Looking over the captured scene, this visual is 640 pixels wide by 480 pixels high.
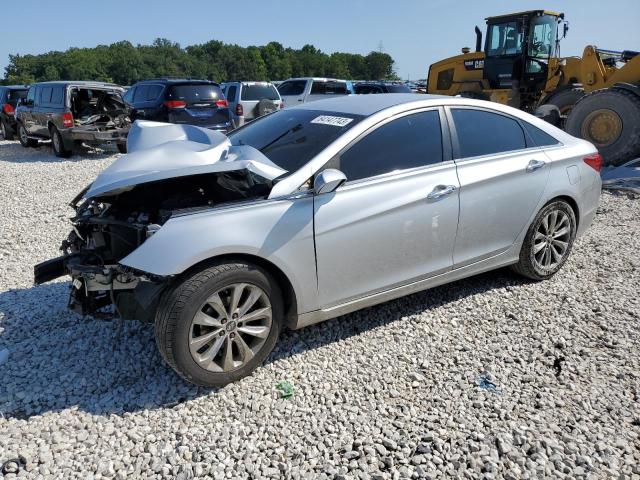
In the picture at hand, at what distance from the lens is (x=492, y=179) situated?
12.8ft

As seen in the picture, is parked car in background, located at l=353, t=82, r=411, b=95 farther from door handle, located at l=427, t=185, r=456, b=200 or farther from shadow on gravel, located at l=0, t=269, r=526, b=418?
door handle, located at l=427, t=185, r=456, b=200

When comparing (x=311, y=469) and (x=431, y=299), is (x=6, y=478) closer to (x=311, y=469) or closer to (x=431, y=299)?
(x=311, y=469)

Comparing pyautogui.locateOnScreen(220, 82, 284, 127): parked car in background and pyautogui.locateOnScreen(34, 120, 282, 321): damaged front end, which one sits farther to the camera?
pyautogui.locateOnScreen(220, 82, 284, 127): parked car in background

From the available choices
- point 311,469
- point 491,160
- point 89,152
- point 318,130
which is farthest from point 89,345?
point 89,152

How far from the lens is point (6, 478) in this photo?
2420mm

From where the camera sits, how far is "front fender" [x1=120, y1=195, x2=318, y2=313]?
2.77 metres

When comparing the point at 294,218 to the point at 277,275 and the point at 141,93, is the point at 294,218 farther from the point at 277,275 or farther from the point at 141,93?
the point at 141,93

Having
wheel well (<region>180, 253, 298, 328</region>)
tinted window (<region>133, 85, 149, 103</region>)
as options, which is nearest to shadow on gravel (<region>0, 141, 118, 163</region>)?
tinted window (<region>133, 85, 149, 103</region>)

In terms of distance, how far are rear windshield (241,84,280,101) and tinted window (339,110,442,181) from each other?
40.2ft

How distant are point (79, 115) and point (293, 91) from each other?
779 centimetres

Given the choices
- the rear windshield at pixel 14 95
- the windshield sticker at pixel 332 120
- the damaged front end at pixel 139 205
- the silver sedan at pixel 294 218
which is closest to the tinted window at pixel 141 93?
the rear windshield at pixel 14 95

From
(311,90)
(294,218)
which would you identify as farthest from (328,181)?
(311,90)

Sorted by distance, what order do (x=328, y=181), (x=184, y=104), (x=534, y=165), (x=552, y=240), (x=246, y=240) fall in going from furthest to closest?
(x=184, y=104)
(x=552, y=240)
(x=534, y=165)
(x=328, y=181)
(x=246, y=240)

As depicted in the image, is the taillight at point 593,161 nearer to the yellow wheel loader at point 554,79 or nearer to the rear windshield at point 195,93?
the yellow wheel loader at point 554,79
